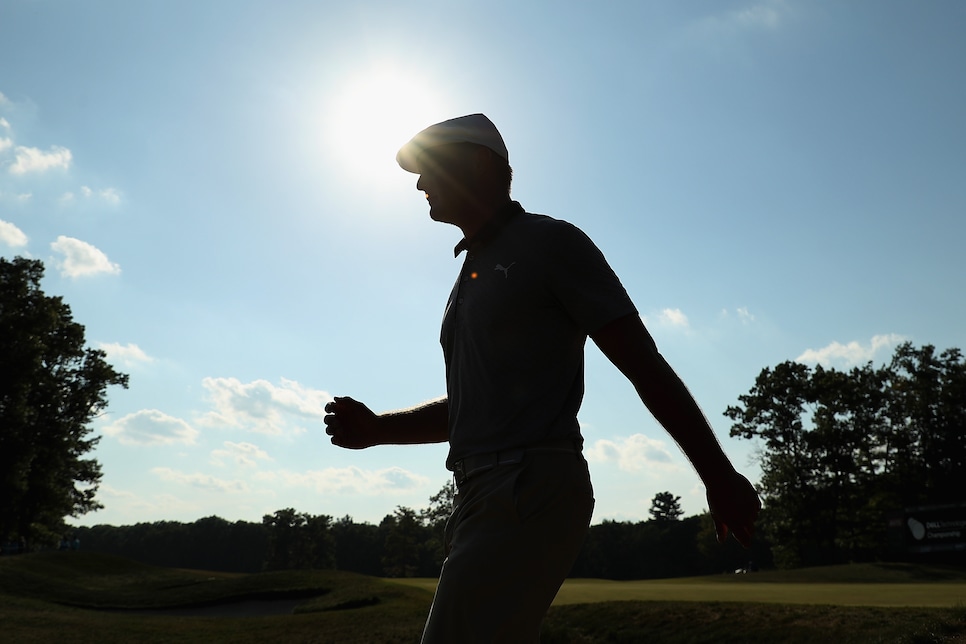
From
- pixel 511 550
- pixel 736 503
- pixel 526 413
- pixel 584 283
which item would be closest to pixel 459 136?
pixel 584 283

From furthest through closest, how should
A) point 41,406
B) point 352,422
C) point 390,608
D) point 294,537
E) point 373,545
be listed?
point 373,545, point 294,537, point 41,406, point 390,608, point 352,422

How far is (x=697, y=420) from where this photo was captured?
7.28 ft

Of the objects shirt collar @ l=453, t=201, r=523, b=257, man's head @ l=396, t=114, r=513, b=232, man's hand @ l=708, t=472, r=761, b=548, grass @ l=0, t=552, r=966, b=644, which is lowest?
grass @ l=0, t=552, r=966, b=644

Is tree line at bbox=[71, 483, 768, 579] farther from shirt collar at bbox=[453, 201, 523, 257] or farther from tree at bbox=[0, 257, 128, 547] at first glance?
shirt collar at bbox=[453, 201, 523, 257]

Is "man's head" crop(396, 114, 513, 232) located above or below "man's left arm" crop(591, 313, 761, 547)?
above

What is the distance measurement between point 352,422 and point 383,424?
14 centimetres

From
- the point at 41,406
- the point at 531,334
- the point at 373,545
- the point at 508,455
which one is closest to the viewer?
the point at 508,455

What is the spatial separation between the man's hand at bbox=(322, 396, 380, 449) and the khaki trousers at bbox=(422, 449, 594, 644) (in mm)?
1058

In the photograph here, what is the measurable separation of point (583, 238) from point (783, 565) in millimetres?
60025

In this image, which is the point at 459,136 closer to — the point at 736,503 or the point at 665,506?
the point at 736,503

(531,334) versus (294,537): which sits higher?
(294,537)

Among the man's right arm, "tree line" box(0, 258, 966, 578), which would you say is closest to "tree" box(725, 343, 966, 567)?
"tree line" box(0, 258, 966, 578)

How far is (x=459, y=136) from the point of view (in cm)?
275

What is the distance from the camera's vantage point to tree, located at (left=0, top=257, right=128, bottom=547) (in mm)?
34719
